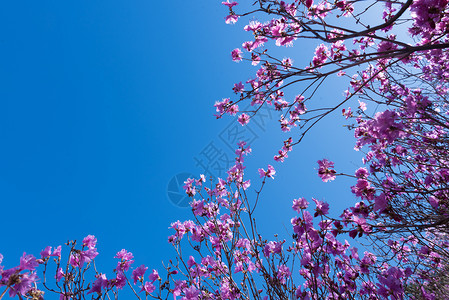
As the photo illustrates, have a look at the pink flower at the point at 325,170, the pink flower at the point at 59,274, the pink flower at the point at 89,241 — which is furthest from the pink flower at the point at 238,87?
the pink flower at the point at 59,274

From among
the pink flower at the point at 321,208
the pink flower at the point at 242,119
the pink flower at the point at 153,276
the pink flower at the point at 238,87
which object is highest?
the pink flower at the point at 238,87

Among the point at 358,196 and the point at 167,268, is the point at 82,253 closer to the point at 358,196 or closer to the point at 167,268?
the point at 167,268

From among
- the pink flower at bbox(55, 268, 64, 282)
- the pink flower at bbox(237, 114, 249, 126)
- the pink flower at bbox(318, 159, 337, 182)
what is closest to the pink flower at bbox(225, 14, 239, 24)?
the pink flower at bbox(237, 114, 249, 126)

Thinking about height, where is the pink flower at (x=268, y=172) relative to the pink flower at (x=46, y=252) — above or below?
above

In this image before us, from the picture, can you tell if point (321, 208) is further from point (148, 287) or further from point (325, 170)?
point (148, 287)

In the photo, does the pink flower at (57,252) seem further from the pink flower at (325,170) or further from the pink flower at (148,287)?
the pink flower at (325,170)

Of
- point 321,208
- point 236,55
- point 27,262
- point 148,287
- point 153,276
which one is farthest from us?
point 236,55

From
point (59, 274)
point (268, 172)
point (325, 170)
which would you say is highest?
point (268, 172)

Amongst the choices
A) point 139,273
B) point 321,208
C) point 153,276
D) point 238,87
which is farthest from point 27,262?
point 238,87

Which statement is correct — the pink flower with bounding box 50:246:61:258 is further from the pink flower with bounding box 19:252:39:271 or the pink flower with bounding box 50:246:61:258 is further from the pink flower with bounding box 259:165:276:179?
the pink flower with bounding box 259:165:276:179

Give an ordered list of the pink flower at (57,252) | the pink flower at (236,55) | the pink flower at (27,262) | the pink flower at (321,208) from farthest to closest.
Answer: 1. the pink flower at (236,55)
2. the pink flower at (57,252)
3. the pink flower at (321,208)
4. the pink flower at (27,262)

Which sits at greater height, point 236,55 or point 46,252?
point 236,55

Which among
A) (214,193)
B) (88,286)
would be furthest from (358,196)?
(88,286)

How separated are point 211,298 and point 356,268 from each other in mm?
2209
